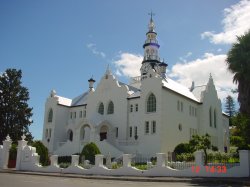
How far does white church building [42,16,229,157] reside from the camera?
116 feet

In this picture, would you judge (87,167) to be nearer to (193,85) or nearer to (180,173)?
(180,173)

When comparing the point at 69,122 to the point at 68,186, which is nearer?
the point at 68,186

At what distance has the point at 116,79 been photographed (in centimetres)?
4216

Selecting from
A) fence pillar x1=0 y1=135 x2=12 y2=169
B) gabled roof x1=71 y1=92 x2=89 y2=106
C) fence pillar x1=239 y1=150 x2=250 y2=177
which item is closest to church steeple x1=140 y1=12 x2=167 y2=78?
gabled roof x1=71 y1=92 x2=89 y2=106

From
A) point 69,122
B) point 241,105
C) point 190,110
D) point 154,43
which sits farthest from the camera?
point 154,43

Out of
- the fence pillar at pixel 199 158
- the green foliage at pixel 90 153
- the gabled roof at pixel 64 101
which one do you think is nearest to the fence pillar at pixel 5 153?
the green foliage at pixel 90 153

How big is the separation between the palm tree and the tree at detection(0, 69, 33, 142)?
32190 millimetres

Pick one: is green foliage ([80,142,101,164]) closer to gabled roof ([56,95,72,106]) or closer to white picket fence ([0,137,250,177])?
white picket fence ([0,137,250,177])

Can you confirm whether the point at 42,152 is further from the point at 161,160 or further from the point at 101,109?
the point at 101,109

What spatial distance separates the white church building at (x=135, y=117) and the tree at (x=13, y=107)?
4.35 meters

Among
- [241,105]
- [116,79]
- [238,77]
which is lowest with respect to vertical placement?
[241,105]

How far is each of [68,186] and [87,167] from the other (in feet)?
39.6

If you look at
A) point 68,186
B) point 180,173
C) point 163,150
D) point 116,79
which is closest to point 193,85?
point 116,79

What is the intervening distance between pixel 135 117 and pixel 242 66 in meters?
18.9
